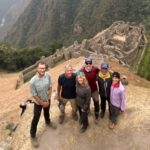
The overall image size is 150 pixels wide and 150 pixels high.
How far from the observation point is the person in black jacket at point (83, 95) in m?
11.1

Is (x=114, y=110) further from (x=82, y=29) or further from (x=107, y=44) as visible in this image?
(x=82, y=29)

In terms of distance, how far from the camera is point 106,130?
12656mm

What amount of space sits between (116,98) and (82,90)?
58.8 inches

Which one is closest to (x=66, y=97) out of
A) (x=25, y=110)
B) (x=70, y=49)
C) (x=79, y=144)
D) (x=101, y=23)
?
(x=79, y=144)

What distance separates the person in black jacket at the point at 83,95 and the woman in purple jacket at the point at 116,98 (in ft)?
3.21

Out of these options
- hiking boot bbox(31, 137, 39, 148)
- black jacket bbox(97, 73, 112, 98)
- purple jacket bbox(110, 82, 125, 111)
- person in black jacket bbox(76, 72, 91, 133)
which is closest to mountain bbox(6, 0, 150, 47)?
purple jacket bbox(110, 82, 125, 111)

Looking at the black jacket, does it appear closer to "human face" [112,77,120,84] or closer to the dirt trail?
"human face" [112,77,120,84]

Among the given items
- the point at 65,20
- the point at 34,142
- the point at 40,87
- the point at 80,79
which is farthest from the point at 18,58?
the point at 65,20

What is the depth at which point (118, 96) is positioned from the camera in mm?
11961

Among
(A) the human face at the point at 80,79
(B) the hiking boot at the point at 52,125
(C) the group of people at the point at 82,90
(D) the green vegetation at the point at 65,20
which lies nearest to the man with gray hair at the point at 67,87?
(C) the group of people at the point at 82,90

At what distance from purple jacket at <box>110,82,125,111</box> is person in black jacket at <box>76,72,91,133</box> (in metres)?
0.97

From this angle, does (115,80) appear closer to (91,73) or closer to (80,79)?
(91,73)

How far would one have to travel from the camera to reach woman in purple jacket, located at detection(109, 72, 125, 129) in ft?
37.9

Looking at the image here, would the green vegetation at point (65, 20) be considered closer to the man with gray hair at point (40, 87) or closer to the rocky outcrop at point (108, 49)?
the rocky outcrop at point (108, 49)
